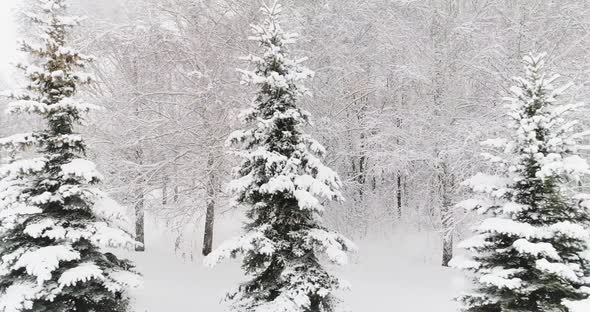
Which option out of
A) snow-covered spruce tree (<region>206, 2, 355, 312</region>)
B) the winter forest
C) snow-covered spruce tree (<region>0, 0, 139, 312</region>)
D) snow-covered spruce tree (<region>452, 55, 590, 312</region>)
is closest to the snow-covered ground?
the winter forest

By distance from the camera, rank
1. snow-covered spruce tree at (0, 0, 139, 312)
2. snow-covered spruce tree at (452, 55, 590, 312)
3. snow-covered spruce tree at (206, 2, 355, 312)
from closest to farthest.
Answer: snow-covered spruce tree at (452, 55, 590, 312) → snow-covered spruce tree at (0, 0, 139, 312) → snow-covered spruce tree at (206, 2, 355, 312)

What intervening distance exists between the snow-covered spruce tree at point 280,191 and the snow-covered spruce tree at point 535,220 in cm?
250

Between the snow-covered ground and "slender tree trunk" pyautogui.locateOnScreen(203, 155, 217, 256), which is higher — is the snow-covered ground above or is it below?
below

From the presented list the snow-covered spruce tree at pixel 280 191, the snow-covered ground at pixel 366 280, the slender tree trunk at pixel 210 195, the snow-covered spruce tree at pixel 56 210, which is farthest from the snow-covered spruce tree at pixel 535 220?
the slender tree trunk at pixel 210 195

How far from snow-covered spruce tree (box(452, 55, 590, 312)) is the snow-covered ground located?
539 centimetres

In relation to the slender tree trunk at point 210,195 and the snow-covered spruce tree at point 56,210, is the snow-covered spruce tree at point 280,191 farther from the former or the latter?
the slender tree trunk at point 210,195

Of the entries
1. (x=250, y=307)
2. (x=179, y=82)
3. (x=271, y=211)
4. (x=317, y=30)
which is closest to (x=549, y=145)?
(x=271, y=211)

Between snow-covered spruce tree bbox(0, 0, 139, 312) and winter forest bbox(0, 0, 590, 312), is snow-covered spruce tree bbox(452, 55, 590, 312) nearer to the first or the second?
winter forest bbox(0, 0, 590, 312)

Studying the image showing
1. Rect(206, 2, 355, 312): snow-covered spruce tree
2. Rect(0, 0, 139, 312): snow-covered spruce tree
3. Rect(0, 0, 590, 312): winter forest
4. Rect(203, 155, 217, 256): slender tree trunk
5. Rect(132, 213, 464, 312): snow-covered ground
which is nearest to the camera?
Rect(0, 0, 590, 312): winter forest

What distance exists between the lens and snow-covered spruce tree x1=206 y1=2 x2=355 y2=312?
8.13 metres

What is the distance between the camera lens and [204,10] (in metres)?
15.9

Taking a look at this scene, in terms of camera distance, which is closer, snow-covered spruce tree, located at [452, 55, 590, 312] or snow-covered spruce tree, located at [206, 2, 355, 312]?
snow-covered spruce tree, located at [452, 55, 590, 312]

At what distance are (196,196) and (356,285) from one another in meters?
6.09

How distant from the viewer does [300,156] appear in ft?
27.9
